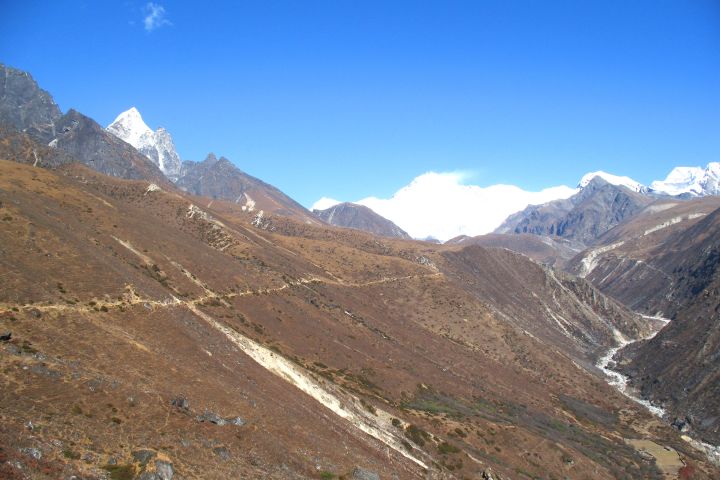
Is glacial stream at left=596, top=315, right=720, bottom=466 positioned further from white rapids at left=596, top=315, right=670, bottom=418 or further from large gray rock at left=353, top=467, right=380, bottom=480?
large gray rock at left=353, top=467, right=380, bottom=480

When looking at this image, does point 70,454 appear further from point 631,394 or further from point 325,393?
point 631,394

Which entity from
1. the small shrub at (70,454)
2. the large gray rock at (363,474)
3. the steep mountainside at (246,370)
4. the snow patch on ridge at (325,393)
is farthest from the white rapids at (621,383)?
the small shrub at (70,454)

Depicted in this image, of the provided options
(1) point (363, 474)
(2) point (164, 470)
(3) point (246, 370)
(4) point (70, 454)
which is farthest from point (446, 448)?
(4) point (70, 454)

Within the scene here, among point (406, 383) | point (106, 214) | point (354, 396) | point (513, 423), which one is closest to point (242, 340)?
point (354, 396)

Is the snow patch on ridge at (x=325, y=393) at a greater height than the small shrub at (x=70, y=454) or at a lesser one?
greater

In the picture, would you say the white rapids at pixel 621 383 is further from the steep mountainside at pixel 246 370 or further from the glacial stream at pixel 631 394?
the steep mountainside at pixel 246 370

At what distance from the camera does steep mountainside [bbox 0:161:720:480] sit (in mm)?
33188

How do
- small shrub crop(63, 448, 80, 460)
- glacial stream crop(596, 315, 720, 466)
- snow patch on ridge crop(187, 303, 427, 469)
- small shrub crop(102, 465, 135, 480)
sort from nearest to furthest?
small shrub crop(63, 448, 80, 460), small shrub crop(102, 465, 135, 480), snow patch on ridge crop(187, 303, 427, 469), glacial stream crop(596, 315, 720, 466)

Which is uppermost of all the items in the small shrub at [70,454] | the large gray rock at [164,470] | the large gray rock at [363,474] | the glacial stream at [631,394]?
the glacial stream at [631,394]

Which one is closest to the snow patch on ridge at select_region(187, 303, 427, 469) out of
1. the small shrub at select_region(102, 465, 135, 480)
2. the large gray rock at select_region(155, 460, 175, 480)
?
the large gray rock at select_region(155, 460, 175, 480)

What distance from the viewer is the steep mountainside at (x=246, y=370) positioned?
33.2m

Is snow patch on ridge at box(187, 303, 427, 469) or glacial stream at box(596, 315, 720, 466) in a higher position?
glacial stream at box(596, 315, 720, 466)

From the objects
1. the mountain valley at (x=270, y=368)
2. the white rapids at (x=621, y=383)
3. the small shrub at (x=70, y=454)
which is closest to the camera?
the small shrub at (x=70, y=454)

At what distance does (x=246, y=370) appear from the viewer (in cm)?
5488
